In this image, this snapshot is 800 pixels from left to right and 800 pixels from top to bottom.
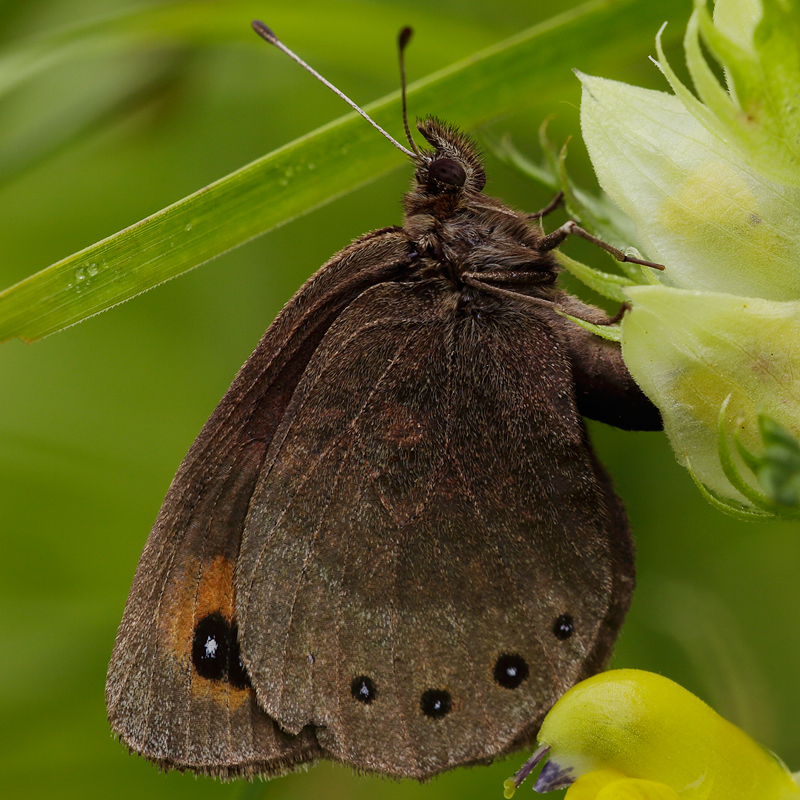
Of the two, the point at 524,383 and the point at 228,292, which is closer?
the point at 524,383

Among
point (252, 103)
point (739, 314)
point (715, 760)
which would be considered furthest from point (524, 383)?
point (252, 103)

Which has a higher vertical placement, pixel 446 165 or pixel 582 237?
pixel 446 165

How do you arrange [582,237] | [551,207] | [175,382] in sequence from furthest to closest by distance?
1. [175,382]
2. [551,207]
3. [582,237]

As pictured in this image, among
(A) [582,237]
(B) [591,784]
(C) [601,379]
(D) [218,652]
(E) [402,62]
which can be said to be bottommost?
(B) [591,784]

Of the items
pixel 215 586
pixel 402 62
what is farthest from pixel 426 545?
pixel 402 62

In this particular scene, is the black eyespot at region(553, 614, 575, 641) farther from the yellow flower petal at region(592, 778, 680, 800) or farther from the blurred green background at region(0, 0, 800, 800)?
the blurred green background at region(0, 0, 800, 800)

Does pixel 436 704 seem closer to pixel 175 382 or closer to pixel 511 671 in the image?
pixel 511 671

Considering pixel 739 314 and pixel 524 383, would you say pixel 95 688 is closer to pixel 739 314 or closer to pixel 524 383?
pixel 524 383
